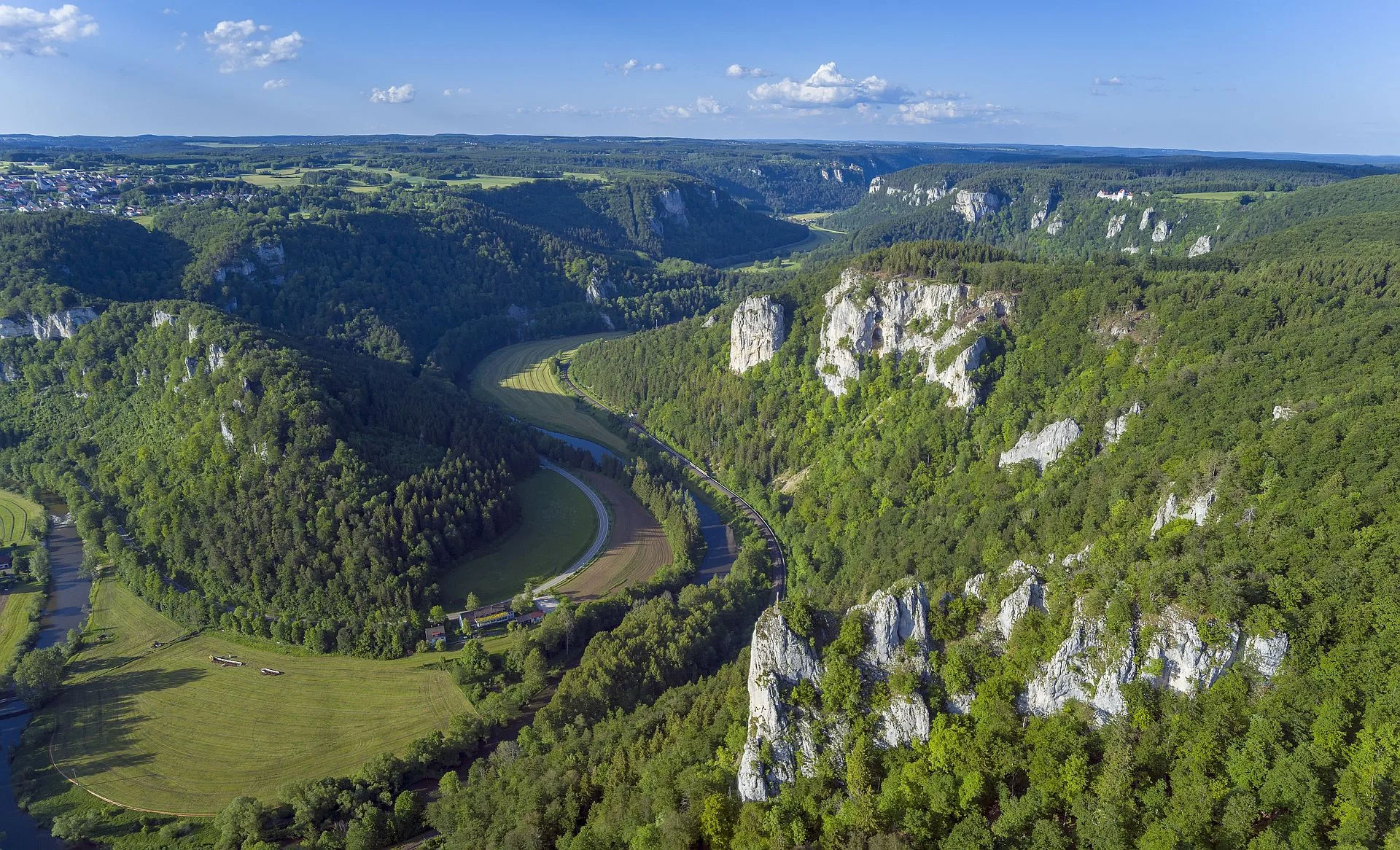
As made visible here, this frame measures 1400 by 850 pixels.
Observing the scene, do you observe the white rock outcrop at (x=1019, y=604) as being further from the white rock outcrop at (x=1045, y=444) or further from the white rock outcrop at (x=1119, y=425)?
the white rock outcrop at (x=1045, y=444)

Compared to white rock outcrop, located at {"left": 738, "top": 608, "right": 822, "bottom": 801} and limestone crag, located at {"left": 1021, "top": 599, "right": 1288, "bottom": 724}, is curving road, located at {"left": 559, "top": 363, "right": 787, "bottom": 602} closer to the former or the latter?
white rock outcrop, located at {"left": 738, "top": 608, "right": 822, "bottom": 801}

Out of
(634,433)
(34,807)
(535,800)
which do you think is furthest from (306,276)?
(535,800)

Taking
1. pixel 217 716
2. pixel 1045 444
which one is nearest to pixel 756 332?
pixel 1045 444

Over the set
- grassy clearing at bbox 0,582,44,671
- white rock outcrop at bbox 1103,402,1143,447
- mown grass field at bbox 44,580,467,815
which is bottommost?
mown grass field at bbox 44,580,467,815

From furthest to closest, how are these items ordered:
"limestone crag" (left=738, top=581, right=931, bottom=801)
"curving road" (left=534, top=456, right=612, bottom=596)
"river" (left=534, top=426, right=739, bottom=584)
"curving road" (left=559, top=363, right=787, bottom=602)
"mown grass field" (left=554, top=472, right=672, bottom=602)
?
"river" (left=534, top=426, right=739, bottom=584)
"curving road" (left=534, top=456, right=612, bottom=596)
"mown grass field" (left=554, top=472, right=672, bottom=602)
"curving road" (left=559, top=363, right=787, bottom=602)
"limestone crag" (left=738, top=581, right=931, bottom=801)

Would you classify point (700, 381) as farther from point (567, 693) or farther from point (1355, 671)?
point (1355, 671)

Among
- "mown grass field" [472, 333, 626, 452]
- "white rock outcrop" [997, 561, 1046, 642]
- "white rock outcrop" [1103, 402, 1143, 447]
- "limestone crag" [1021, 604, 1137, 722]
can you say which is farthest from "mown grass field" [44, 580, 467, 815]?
"white rock outcrop" [1103, 402, 1143, 447]

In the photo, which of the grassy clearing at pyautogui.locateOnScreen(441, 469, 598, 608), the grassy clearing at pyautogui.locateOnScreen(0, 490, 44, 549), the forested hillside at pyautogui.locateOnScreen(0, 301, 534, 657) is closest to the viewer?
the forested hillside at pyautogui.locateOnScreen(0, 301, 534, 657)
